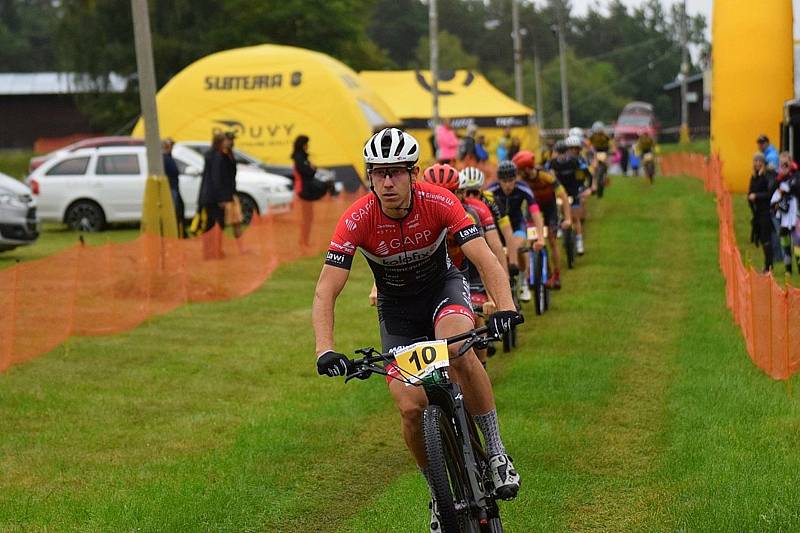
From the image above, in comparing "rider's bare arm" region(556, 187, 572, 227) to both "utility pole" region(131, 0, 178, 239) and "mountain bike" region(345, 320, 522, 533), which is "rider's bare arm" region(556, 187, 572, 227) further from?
"mountain bike" region(345, 320, 522, 533)

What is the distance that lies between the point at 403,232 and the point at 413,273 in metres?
0.28

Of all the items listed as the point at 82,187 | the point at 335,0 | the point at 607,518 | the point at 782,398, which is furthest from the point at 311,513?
the point at 335,0

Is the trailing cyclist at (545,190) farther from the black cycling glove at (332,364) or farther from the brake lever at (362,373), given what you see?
the black cycling glove at (332,364)

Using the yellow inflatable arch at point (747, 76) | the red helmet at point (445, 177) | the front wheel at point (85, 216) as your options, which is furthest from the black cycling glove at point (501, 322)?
the front wheel at point (85, 216)

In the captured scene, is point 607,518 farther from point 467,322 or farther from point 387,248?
point 387,248

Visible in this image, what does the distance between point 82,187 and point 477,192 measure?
17845mm

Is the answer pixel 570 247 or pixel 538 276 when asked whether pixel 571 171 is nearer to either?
pixel 570 247

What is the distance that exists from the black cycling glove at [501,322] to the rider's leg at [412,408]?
0.50 metres

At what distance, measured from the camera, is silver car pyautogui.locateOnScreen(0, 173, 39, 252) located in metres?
21.3

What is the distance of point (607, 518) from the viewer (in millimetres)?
7621

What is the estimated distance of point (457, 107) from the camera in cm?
4931

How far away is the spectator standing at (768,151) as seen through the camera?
72.5ft

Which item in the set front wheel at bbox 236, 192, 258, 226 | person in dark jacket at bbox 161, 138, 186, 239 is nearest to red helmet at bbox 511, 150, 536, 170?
person in dark jacket at bbox 161, 138, 186, 239

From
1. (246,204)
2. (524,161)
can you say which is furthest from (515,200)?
(246,204)
